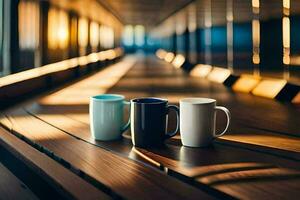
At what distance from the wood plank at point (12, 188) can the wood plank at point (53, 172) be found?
0.01 m

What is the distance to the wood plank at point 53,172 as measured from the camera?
69 cm

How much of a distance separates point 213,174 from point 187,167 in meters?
0.07

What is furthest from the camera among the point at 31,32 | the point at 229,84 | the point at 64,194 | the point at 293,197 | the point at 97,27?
the point at 97,27

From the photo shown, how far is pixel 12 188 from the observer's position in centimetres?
87

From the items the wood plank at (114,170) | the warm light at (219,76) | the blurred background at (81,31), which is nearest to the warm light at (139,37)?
the blurred background at (81,31)

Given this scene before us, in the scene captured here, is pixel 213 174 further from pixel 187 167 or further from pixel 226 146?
pixel 226 146

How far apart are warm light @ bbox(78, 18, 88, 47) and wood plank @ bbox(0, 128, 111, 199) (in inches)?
228

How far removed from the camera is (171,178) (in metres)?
0.73

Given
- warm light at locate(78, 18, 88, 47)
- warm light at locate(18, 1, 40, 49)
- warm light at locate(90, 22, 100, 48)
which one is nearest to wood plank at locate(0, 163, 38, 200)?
warm light at locate(18, 1, 40, 49)

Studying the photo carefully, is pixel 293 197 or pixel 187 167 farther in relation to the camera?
pixel 187 167

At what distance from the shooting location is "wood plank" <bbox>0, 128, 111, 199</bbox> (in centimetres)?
69

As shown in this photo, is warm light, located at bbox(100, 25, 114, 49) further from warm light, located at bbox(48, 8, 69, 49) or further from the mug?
the mug

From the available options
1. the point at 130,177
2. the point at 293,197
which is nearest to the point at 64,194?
the point at 130,177

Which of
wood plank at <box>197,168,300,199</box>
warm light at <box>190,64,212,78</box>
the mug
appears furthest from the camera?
warm light at <box>190,64,212,78</box>
